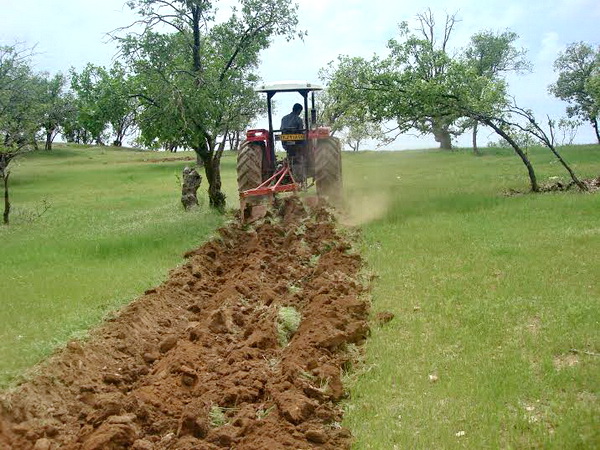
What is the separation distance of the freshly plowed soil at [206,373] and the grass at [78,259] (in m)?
0.44

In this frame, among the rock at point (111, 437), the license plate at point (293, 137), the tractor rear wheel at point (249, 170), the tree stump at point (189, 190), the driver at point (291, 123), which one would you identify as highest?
the driver at point (291, 123)

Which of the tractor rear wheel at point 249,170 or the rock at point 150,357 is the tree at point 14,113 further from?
the rock at point 150,357

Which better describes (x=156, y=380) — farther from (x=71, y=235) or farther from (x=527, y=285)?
(x=71, y=235)

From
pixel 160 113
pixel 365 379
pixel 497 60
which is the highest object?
pixel 497 60

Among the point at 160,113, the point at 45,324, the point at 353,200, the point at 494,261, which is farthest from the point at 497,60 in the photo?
the point at 45,324

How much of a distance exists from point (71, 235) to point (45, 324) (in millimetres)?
7454

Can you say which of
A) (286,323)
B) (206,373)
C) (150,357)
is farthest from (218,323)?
(206,373)

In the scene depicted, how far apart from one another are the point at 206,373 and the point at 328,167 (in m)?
9.04

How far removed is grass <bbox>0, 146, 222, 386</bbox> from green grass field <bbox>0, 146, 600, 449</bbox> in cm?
3

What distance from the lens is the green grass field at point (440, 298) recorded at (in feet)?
15.9

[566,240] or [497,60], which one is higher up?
[497,60]

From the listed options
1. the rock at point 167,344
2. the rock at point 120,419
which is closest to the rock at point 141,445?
the rock at point 120,419

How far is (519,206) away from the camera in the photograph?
14297 mm

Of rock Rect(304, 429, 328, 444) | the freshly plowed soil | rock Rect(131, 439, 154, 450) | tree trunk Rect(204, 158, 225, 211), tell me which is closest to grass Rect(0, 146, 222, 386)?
the freshly plowed soil
